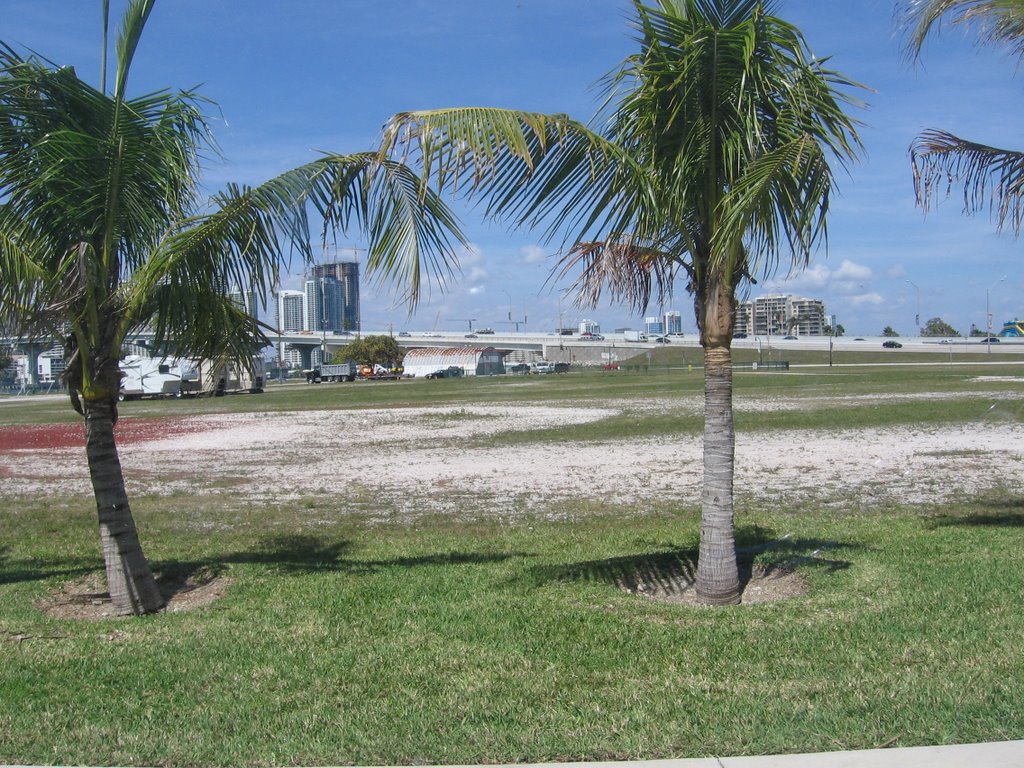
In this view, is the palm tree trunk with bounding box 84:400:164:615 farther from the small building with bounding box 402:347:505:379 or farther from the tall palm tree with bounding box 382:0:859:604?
the small building with bounding box 402:347:505:379

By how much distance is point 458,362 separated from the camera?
13225 centimetres

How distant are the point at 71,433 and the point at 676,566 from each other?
24.6m

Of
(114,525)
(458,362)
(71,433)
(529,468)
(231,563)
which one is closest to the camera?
(114,525)

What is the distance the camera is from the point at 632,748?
14.0 ft

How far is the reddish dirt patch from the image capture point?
24.3 meters

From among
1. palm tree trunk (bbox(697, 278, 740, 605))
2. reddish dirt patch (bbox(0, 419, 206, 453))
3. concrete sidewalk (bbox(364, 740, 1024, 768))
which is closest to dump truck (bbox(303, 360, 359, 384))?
reddish dirt patch (bbox(0, 419, 206, 453))

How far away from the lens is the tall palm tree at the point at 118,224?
22.3 ft

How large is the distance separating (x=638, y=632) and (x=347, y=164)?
398cm

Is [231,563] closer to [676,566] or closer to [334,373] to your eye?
[676,566]

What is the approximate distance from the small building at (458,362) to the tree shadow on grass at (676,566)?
389 ft

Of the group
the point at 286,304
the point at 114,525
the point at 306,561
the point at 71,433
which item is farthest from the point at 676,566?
Answer: the point at 71,433

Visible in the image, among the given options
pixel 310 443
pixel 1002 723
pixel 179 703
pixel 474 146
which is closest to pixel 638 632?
pixel 1002 723

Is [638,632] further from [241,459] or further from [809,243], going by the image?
[241,459]

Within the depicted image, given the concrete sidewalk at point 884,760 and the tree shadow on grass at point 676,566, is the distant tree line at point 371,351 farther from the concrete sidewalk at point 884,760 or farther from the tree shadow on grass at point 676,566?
the concrete sidewalk at point 884,760
